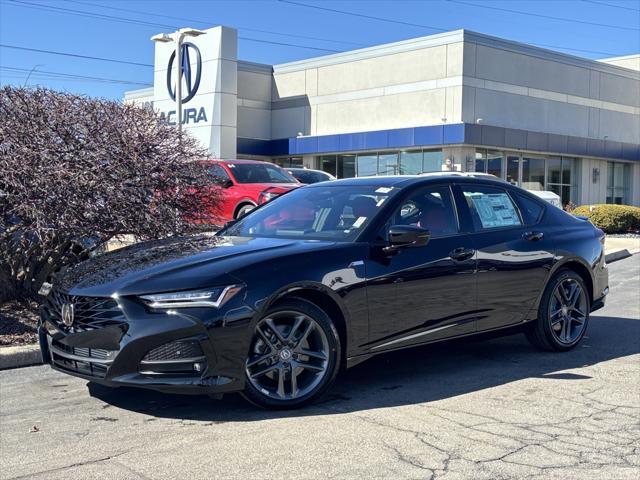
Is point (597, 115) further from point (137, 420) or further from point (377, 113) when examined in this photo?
point (137, 420)

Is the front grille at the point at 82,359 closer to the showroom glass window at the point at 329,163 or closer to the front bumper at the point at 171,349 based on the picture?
the front bumper at the point at 171,349

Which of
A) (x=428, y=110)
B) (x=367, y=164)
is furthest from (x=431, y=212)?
(x=367, y=164)

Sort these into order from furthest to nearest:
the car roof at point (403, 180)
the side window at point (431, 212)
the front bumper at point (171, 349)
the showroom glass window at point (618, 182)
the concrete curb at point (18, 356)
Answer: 1. the showroom glass window at point (618, 182)
2. the concrete curb at point (18, 356)
3. the car roof at point (403, 180)
4. the side window at point (431, 212)
5. the front bumper at point (171, 349)

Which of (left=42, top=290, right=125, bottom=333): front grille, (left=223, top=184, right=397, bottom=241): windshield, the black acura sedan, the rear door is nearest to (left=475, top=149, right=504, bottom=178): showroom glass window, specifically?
the black acura sedan

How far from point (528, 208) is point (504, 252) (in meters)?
0.81

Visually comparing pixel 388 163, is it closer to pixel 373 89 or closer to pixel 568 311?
pixel 373 89

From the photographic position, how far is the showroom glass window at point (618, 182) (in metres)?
36.7

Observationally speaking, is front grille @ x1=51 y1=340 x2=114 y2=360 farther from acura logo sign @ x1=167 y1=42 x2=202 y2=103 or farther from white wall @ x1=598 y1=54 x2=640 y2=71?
white wall @ x1=598 y1=54 x2=640 y2=71

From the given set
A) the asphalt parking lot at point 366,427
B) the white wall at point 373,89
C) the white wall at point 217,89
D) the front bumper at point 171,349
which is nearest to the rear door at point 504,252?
the asphalt parking lot at point 366,427

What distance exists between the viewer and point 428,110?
3033cm

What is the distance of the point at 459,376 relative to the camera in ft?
20.0

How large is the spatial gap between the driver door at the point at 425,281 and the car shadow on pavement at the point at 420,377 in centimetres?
18

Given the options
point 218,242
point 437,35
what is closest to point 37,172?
point 218,242

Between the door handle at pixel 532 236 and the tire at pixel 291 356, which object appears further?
the door handle at pixel 532 236
